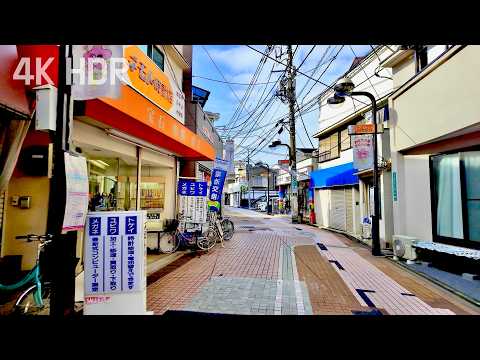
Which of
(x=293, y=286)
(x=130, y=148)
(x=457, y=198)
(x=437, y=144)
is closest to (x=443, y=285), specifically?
(x=457, y=198)

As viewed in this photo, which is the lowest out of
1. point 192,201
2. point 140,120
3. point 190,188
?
point 192,201

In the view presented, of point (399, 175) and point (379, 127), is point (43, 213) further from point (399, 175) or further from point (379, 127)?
point (379, 127)

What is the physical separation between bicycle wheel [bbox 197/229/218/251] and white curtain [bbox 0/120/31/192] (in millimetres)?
6340

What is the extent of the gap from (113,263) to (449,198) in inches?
354

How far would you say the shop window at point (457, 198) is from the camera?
7.32m

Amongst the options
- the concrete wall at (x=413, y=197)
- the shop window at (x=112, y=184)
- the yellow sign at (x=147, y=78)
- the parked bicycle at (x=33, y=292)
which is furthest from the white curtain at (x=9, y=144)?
the concrete wall at (x=413, y=197)

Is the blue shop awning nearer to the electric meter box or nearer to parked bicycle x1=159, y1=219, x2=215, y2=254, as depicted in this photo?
parked bicycle x1=159, y1=219, x2=215, y2=254

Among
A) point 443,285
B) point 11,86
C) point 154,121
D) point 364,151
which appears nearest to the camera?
point 11,86

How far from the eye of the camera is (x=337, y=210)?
1664cm

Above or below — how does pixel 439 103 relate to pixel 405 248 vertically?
above

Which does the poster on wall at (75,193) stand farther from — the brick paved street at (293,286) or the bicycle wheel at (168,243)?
the bicycle wheel at (168,243)

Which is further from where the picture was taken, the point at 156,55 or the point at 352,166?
the point at 352,166

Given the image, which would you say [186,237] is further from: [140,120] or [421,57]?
[421,57]
